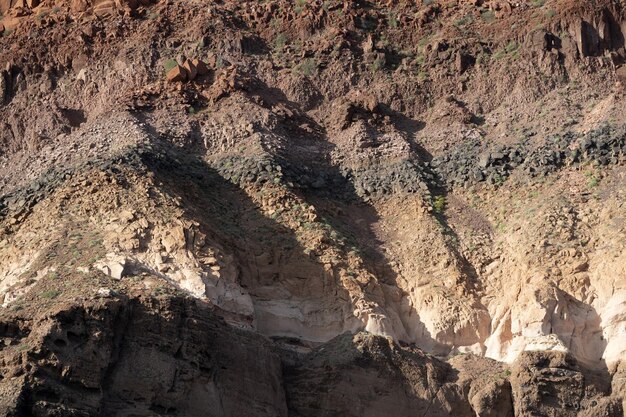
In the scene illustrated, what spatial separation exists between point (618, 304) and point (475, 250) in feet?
17.5

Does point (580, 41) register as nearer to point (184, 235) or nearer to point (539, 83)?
point (539, 83)

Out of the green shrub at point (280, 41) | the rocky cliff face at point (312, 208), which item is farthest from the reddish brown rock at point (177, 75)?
the green shrub at point (280, 41)

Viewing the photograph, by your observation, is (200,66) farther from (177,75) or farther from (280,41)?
(280,41)

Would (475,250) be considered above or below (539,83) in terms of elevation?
below

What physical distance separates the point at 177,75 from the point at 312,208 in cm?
897

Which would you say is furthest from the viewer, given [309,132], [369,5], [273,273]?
[369,5]

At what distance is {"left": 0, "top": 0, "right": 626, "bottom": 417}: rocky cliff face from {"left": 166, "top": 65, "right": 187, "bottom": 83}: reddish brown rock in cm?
9

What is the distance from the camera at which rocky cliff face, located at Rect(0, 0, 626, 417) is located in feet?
166

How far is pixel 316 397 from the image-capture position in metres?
51.6

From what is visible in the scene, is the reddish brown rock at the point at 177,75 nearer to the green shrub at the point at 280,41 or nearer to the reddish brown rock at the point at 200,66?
the reddish brown rock at the point at 200,66

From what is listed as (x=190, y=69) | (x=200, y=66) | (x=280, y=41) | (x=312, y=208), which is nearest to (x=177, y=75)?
(x=190, y=69)

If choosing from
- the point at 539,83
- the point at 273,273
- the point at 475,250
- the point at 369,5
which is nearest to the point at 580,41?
the point at 539,83

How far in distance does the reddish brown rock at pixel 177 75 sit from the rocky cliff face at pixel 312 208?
0.09 meters

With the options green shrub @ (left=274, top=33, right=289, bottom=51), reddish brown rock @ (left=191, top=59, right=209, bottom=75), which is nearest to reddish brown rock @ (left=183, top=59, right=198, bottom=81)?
reddish brown rock @ (left=191, top=59, right=209, bottom=75)
